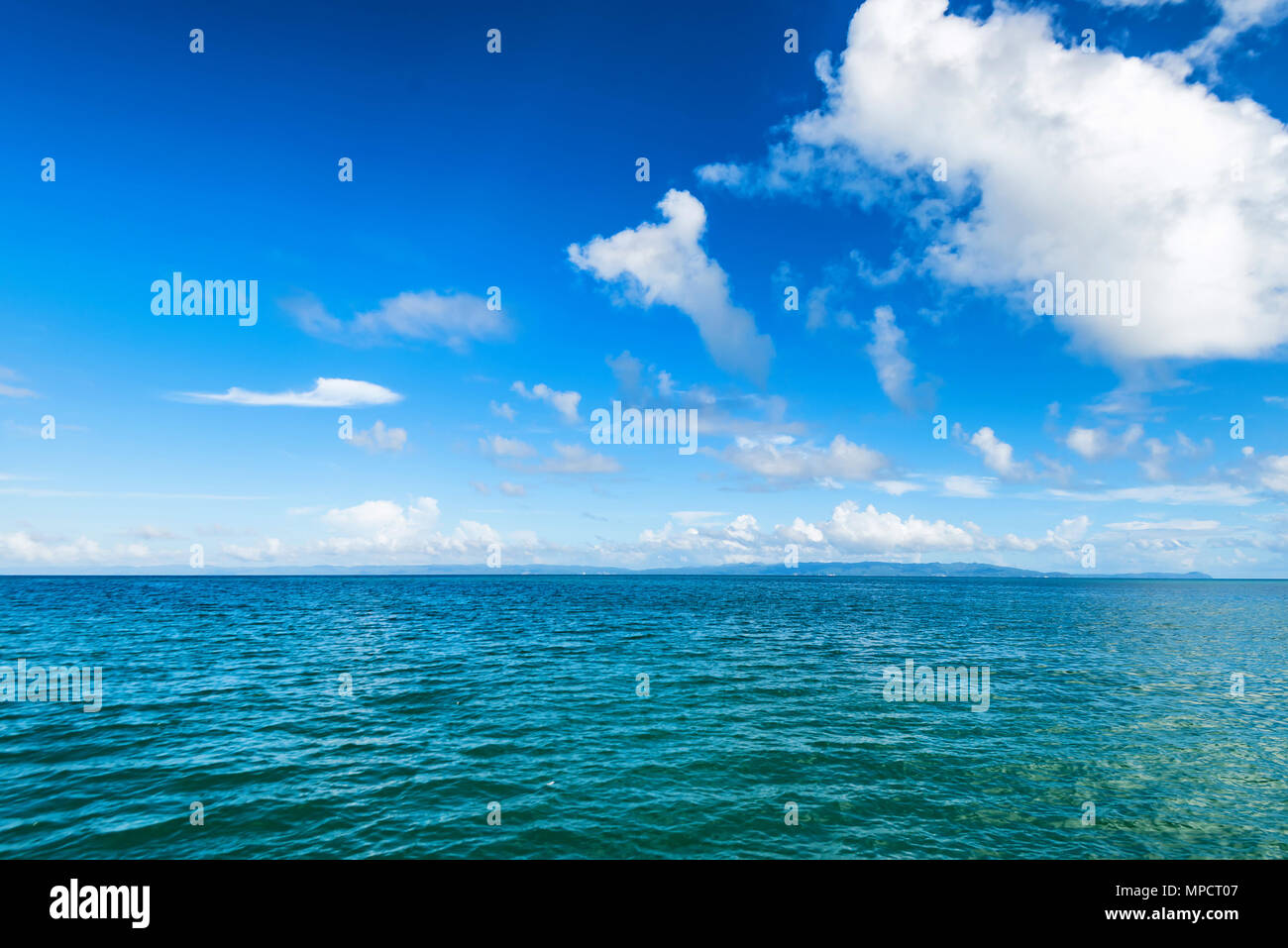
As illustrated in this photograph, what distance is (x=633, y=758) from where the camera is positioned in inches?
913

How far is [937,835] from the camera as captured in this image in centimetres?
1714

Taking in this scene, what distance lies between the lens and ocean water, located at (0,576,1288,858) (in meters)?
16.9

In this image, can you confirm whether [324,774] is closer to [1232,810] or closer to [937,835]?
[937,835]

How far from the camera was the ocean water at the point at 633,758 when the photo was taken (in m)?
16.9

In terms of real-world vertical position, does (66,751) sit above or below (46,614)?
above

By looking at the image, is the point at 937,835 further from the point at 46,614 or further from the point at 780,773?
the point at 46,614

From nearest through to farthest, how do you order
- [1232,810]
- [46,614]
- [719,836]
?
[719,836] < [1232,810] < [46,614]

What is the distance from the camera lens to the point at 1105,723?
94.8 ft
